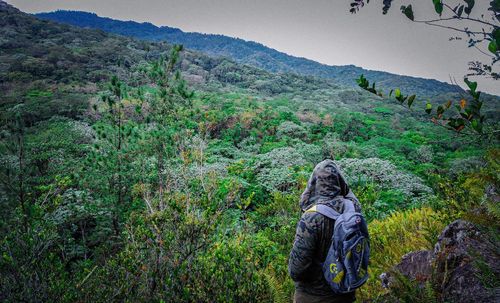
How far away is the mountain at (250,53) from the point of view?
62.6 metres

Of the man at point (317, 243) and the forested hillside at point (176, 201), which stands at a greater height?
the man at point (317, 243)

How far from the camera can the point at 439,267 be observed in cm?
294

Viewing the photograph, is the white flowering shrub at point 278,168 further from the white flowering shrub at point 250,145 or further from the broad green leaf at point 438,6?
the broad green leaf at point 438,6

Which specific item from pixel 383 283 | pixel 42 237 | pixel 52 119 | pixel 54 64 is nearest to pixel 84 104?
pixel 52 119

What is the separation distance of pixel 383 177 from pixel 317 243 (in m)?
8.47

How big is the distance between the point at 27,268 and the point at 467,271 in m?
3.84

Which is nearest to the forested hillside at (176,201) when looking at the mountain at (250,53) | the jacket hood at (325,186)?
the jacket hood at (325,186)

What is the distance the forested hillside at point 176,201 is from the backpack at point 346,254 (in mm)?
767

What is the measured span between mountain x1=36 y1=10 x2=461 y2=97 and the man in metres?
61.4

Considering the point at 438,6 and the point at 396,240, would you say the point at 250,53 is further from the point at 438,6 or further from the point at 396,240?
the point at 438,6

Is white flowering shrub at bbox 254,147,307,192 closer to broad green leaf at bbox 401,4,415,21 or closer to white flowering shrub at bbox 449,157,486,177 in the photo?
white flowering shrub at bbox 449,157,486,177

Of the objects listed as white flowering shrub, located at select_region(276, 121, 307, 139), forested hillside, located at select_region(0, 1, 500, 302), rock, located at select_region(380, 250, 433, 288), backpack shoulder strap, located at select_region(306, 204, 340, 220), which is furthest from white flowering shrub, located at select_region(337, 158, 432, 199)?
backpack shoulder strap, located at select_region(306, 204, 340, 220)

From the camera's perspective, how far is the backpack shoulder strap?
208cm

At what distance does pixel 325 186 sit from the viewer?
7.36ft
